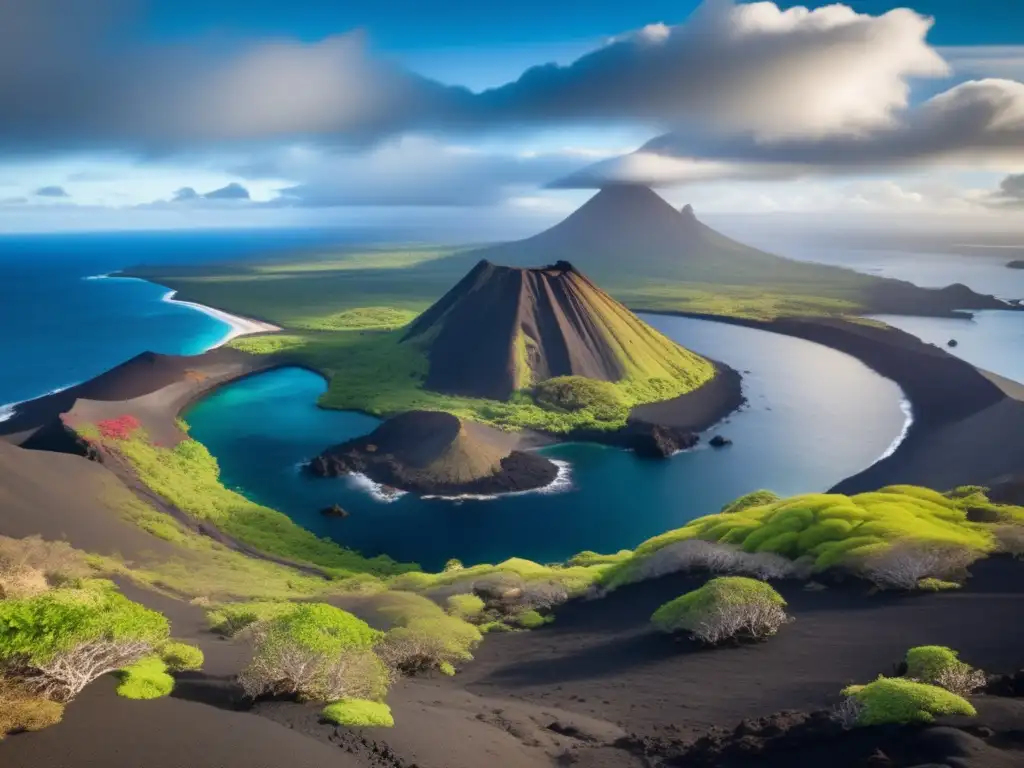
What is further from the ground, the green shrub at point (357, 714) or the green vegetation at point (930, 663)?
the green vegetation at point (930, 663)

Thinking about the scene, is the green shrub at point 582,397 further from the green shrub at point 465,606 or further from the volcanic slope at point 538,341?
the green shrub at point 465,606

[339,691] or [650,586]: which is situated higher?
[339,691]

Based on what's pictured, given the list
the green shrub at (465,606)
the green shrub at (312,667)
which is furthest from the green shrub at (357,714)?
the green shrub at (465,606)

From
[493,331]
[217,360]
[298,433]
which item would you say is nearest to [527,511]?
[298,433]

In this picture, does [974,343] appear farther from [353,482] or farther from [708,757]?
[708,757]

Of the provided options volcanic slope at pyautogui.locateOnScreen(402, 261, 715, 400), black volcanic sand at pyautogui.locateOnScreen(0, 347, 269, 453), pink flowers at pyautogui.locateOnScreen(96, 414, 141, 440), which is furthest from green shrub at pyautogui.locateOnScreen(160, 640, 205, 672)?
volcanic slope at pyautogui.locateOnScreen(402, 261, 715, 400)

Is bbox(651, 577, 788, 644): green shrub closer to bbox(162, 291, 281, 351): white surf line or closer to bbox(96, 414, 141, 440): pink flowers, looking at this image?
bbox(96, 414, 141, 440): pink flowers
